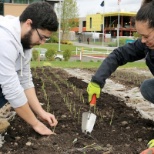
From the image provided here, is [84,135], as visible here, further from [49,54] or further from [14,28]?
[49,54]

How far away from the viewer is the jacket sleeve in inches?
118

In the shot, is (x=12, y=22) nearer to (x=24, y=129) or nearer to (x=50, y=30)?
(x=50, y=30)

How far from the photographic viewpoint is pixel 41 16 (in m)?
2.38

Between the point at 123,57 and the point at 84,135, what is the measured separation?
2.75 ft

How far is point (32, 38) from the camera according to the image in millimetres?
2516

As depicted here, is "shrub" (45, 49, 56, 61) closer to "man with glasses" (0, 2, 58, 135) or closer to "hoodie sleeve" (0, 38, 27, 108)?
"man with glasses" (0, 2, 58, 135)

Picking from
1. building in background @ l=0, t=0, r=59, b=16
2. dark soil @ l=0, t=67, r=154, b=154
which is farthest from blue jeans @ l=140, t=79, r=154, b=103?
building in background @ l=0, t=0, r=59, b=16

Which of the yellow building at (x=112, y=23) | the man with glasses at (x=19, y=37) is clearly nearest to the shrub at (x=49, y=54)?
the man with glasses at (x=19, y=37)

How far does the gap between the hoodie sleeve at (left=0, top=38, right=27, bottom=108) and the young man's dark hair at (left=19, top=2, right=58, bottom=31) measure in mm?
233

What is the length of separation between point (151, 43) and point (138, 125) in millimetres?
1085

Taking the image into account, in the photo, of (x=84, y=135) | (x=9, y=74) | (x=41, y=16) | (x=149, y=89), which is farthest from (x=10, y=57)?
(x=149, y=89)

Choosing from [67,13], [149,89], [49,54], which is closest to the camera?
[149,89]

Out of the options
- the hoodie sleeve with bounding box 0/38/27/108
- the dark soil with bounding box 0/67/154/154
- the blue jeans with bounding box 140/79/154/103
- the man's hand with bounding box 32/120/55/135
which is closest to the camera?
the hoodie sleeve with bounding box 0/38/27/108

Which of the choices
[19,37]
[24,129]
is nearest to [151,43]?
[19,37]
